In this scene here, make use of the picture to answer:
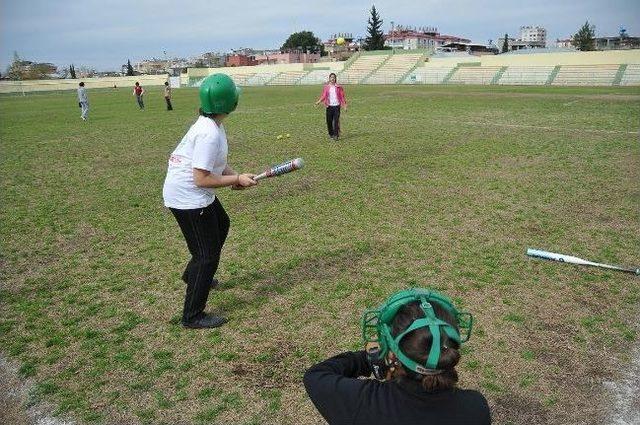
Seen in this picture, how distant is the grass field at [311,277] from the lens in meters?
3.54

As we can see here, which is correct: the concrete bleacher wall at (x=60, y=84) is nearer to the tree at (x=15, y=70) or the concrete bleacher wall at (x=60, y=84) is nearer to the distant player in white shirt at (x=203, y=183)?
the tree at (x=15, y=70)

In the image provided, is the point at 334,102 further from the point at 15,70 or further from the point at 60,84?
the point at 15,70

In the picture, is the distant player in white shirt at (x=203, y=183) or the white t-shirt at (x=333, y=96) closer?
the distant player in white shirt at (x=203, y=183)

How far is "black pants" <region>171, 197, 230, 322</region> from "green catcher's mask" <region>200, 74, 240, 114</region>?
32.6 inches

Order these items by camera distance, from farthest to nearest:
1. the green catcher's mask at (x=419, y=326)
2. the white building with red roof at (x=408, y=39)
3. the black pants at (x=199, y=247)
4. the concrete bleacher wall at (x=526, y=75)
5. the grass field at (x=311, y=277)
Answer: the white building with red roof at (x=408, y=39) → the concrete bleacher wall at (x=526, y=75) → the black pants at (x=199, y=247) → the grass field at (x=311, y=277) → the green catcher's mask at (x=419, y=326)

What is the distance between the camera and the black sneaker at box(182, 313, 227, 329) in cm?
432

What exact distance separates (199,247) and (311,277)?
156cm

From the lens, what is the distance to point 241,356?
154 inches

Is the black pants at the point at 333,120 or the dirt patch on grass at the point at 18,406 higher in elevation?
the black pants at the point at 333,120

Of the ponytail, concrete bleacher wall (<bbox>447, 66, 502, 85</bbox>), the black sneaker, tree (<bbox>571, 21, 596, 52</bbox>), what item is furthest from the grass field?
tree (<bbox>571, 21, 596, 52</bbox>)

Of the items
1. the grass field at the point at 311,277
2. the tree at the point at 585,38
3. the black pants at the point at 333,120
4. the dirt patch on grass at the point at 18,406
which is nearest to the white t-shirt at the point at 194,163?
the grass field at the point at 311,277

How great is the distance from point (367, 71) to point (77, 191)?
200 ft

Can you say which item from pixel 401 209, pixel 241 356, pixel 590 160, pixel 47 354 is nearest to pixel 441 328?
pixel 241 356

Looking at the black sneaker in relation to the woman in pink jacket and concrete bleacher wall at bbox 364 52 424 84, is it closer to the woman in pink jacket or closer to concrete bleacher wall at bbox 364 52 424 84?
the woman in pink jacket
